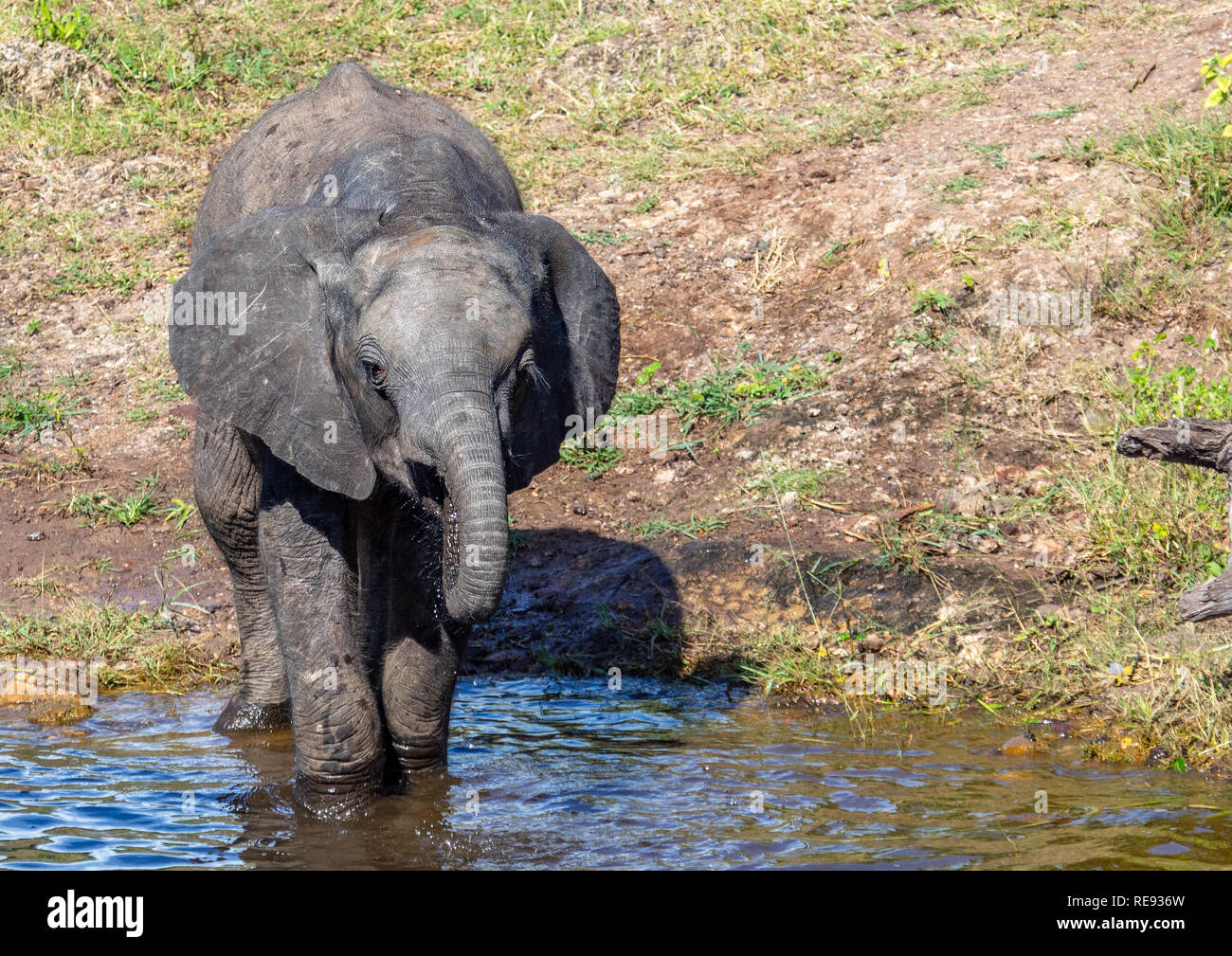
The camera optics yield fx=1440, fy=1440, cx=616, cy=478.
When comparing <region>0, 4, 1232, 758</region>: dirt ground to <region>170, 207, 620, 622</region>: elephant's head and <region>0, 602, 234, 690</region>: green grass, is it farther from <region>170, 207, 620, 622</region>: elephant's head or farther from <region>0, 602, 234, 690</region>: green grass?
<region>170, 207, 620, 622</region>: elephant's head

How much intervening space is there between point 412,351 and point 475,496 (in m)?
0.53

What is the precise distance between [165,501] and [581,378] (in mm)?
4395

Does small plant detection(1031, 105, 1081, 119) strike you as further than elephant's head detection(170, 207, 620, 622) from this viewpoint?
Yes

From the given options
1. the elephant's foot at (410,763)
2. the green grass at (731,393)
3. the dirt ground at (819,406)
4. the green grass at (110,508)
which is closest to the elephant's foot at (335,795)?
the elephant's foot at (410,763)

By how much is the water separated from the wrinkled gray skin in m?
0.36

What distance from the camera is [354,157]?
201 inches

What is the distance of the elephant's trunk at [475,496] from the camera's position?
393cm

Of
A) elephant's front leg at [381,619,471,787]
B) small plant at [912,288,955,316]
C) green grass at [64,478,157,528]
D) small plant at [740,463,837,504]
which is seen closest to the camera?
elephant's front leg at [381,619,471,787]

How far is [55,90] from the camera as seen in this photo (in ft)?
41.0

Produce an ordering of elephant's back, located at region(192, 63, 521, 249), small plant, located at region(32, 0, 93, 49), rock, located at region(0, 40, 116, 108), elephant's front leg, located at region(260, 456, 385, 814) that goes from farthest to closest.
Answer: small plant, located at region(32, 0, 93, 49)
rock, located at region(0, 40, 116, 108)
elephant's front leg, located at region(260, 456, 385, 814)
elephant's back, located at region(192, 63, 521, 249)

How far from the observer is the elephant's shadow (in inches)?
280

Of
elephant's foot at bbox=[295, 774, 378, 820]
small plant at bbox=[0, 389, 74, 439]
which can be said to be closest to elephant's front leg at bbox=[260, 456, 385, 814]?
elephant's foot at bbox=[295, 774, 378, 820]

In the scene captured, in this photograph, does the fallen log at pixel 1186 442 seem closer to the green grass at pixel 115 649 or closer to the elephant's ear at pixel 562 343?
the elephant's ear at pixel 562 343

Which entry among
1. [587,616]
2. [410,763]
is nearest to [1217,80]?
[587,616]
